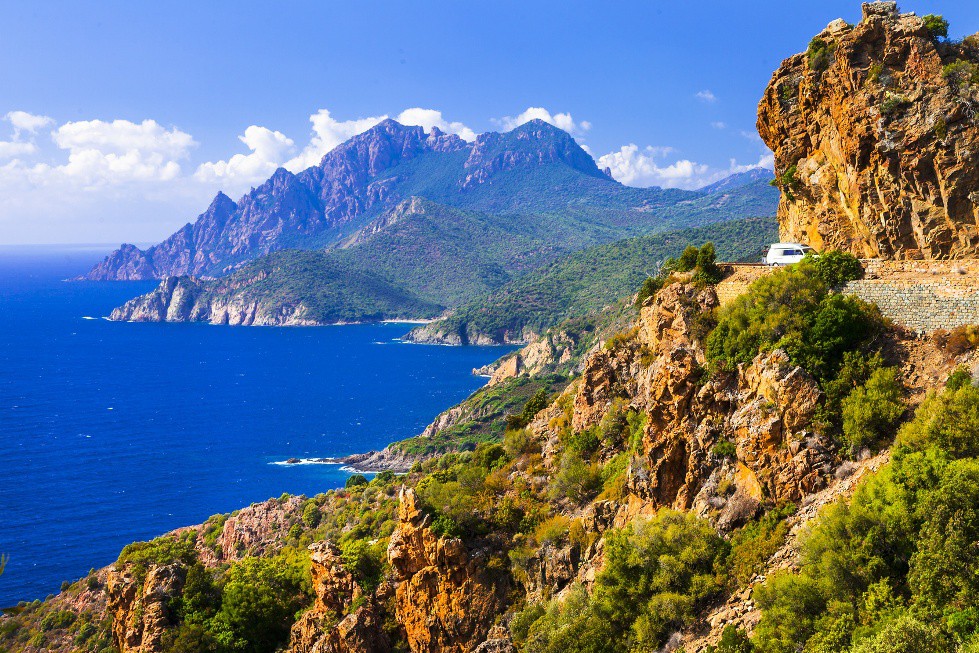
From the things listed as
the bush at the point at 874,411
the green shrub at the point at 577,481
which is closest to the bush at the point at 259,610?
the green shrub at the point at 577,481

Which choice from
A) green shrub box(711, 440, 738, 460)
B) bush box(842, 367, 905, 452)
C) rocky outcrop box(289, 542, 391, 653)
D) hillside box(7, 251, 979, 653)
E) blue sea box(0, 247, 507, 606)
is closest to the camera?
hillside box(7, 251, 979, 653)

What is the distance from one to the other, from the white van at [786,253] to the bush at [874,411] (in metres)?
7.16

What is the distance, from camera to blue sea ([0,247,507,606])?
86.7 m

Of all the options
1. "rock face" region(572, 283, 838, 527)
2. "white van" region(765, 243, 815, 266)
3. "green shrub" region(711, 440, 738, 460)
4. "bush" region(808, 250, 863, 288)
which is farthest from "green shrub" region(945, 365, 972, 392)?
"white van" region(765, 243, 815, 266)

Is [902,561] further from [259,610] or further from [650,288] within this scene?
[259,610]

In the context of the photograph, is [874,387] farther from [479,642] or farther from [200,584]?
[200,584]

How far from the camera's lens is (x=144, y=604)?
36.3 m

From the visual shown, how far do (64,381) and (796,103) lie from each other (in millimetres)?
175902

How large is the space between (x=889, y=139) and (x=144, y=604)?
36.4 m

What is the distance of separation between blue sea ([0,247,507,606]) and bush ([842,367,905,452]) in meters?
73.4

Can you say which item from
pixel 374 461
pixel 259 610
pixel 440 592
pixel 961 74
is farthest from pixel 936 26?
pixel 374 461

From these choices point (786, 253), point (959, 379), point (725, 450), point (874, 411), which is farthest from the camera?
point (786, 253)

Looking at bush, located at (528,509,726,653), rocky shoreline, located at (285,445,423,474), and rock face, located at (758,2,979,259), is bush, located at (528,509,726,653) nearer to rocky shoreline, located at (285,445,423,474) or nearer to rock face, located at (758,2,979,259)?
rock face, located at (758,2,979,259)

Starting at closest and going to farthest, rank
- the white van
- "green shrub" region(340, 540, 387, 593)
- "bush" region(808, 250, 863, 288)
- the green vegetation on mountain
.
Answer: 1. the green vegetation on mountain
2. "bush" region(808, 250, 863, 288)
3. the white van
4. "green shrub" region(340, 540, 387, 593)
